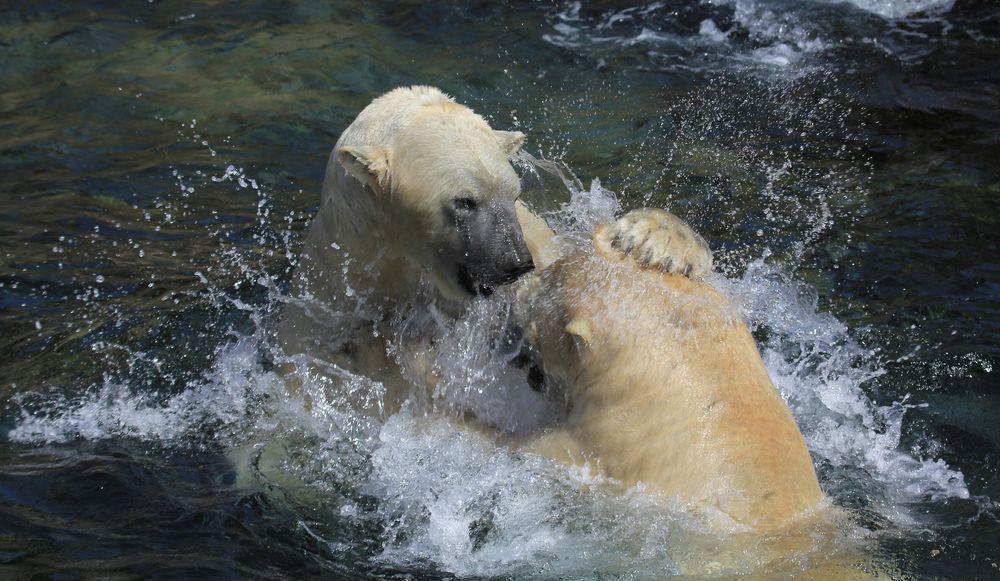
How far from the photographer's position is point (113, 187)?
7.29 m

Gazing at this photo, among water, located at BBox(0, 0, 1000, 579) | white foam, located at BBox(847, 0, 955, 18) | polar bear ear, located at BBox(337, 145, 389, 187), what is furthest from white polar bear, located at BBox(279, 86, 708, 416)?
white foam, located at BBox(847, 0, 955, 18)

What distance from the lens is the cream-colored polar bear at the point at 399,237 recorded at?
3881 millimetres

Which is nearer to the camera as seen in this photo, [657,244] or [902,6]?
[657,244]

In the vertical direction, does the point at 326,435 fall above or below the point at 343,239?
below

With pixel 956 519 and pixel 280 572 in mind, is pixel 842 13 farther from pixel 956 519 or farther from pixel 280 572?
pixel 280 572

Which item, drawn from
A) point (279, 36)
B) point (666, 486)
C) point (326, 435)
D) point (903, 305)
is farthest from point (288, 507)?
point (279, 36)

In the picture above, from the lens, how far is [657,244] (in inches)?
157

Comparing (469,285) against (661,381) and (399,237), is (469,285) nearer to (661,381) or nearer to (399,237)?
(399,237)

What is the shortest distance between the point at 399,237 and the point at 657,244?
3.16 ft

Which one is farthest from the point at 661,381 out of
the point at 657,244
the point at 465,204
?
the point at 465,204

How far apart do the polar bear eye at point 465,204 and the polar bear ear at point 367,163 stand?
303 millimetres

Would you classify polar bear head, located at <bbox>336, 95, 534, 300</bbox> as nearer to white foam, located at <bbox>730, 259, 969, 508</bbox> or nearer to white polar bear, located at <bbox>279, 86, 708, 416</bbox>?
white polar bear, located at <bbox>279, 86, 708, 416</bbox>

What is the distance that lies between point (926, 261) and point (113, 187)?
512cm

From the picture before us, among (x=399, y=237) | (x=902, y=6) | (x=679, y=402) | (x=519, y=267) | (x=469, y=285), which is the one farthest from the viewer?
(x=902, y=6)
